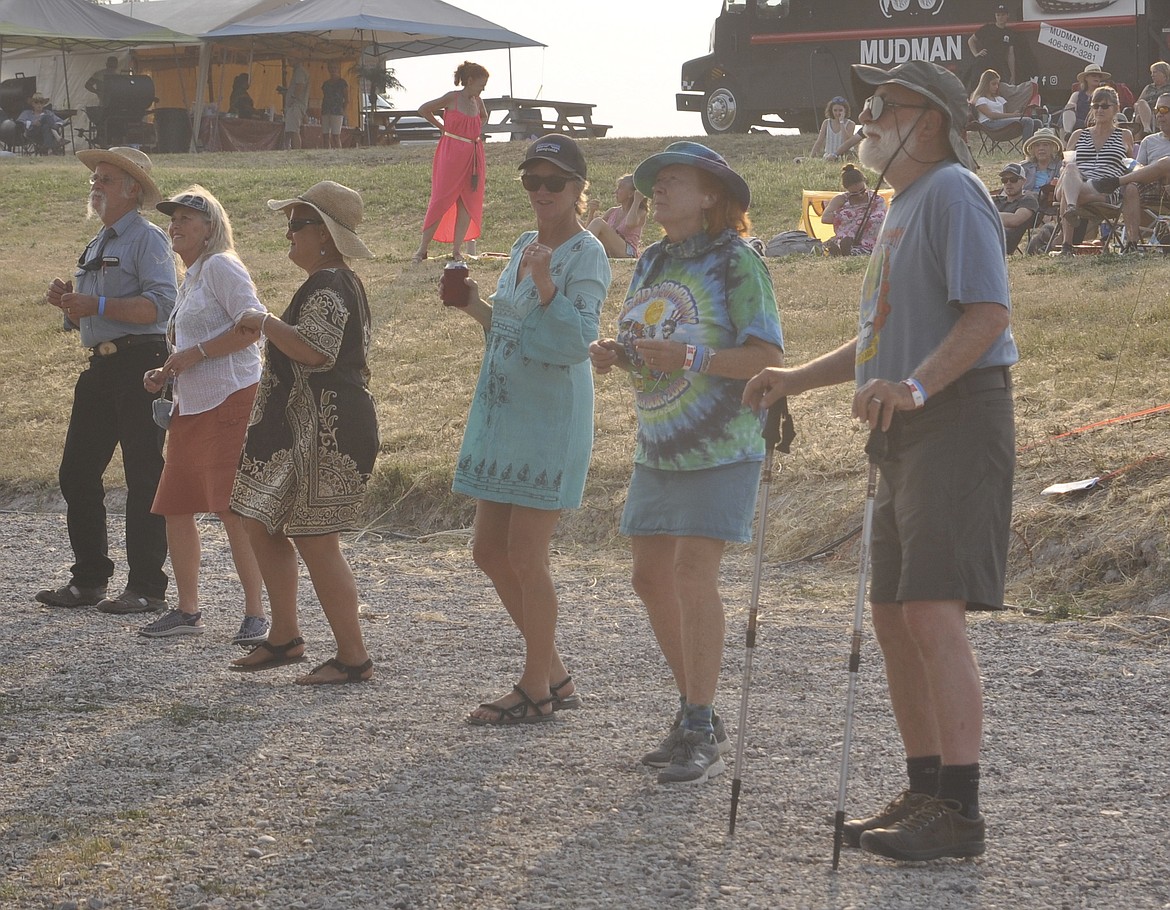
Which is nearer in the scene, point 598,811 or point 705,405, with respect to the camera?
point 598,811

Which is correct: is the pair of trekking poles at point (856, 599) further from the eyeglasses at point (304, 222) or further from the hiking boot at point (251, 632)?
the hiking boot at point (251, 632)

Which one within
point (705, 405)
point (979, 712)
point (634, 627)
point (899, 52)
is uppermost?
point (899, 52)

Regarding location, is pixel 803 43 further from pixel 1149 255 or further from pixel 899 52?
pixel 1149 255

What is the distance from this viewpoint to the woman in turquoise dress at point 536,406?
17.1ft

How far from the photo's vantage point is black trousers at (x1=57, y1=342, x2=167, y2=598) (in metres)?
7.39

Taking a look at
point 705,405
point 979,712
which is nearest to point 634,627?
point 705,405

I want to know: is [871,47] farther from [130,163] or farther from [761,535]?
[761,535]

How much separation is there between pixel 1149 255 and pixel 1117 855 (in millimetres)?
10320

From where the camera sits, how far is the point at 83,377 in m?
7.51

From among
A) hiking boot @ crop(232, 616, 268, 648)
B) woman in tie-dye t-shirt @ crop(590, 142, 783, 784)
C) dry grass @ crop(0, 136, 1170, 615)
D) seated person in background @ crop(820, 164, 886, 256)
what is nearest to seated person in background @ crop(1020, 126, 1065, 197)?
seated person in background @ crop(820, 164, 886, 256)

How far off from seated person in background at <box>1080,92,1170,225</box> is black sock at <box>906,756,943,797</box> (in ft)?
36.1

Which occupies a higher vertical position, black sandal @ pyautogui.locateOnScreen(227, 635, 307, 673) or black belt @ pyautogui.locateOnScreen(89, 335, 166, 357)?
black belt @ pyautogui.locateOnScreen(89, 335, 166, 357)

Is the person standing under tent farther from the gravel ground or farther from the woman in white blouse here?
the woman in white blouse

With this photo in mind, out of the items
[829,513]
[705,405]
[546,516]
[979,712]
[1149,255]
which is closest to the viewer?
[979,712]
